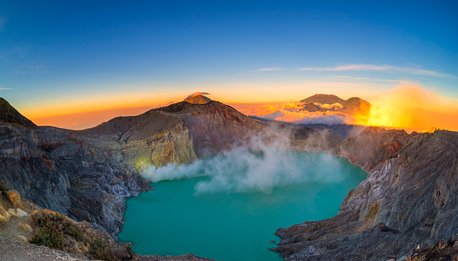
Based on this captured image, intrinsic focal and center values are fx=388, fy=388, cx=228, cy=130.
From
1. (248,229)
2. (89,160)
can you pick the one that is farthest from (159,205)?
(248,229)

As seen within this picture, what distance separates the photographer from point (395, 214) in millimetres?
53531

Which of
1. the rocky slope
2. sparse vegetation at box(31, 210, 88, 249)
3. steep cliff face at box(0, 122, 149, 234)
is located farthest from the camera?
the rocky slope

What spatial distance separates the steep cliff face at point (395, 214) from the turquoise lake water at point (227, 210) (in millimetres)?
8131

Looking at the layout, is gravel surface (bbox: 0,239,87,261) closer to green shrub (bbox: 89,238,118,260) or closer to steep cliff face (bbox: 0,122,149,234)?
green shrub (bbox: 89,238,118,260)

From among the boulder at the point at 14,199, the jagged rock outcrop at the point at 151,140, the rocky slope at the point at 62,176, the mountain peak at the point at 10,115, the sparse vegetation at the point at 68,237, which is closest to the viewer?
the sparse vegetation at the point at 68,237

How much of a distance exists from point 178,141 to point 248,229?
308 feet

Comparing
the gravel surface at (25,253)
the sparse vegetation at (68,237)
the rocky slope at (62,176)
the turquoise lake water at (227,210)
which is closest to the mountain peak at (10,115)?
the rocky slope at (62,176)

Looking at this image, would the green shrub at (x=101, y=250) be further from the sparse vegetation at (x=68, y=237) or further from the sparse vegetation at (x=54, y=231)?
the sparse vegetation at (x=54, y=231)

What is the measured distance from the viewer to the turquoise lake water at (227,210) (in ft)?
235

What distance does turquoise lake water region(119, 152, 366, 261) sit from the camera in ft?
235

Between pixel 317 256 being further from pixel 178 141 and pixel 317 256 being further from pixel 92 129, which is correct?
pixel 92 129

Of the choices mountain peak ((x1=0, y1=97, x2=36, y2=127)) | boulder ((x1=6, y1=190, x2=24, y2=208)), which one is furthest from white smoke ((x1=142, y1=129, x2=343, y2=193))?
boulder ((x1=6, y1=190, x2=24, y2=208))

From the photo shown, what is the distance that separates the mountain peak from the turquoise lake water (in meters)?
37.2

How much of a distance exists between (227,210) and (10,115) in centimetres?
6162
